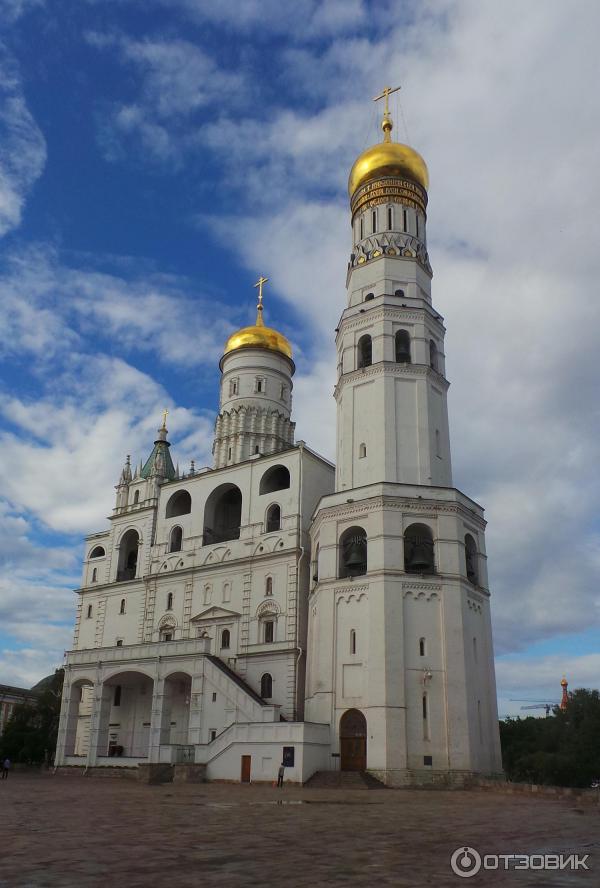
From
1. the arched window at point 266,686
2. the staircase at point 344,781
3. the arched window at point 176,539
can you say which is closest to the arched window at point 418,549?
the staircase at point 344,781

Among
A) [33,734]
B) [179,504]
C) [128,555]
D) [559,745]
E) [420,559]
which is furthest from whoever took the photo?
[559,745]

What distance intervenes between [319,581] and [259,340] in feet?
67.4

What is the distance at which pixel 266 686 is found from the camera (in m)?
35.1

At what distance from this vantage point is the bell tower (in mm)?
27891

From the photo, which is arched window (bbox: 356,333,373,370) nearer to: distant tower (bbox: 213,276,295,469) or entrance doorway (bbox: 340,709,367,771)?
distant tower (bbox: 213,276,295,469)

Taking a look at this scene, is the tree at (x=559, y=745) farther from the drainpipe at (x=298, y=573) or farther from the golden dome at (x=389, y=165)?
the golden dome at (x=389, y=165)

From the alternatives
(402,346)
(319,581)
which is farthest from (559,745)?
(402,346)

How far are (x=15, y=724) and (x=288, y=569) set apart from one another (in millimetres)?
26863

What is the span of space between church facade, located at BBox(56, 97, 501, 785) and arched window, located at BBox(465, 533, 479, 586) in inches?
3.5

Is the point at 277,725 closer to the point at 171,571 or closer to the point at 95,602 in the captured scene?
the point at 171,571

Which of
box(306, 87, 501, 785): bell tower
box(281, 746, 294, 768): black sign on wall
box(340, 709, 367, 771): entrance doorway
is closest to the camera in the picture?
box(281, 746, 294, 768): black sign on wall

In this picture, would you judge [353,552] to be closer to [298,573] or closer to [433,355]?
[298,573]

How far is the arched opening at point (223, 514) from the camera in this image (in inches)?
1626

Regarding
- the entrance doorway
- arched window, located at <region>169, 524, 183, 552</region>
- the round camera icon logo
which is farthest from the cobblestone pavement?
arched window, located at <region>169, 524, 183, 552</region>
